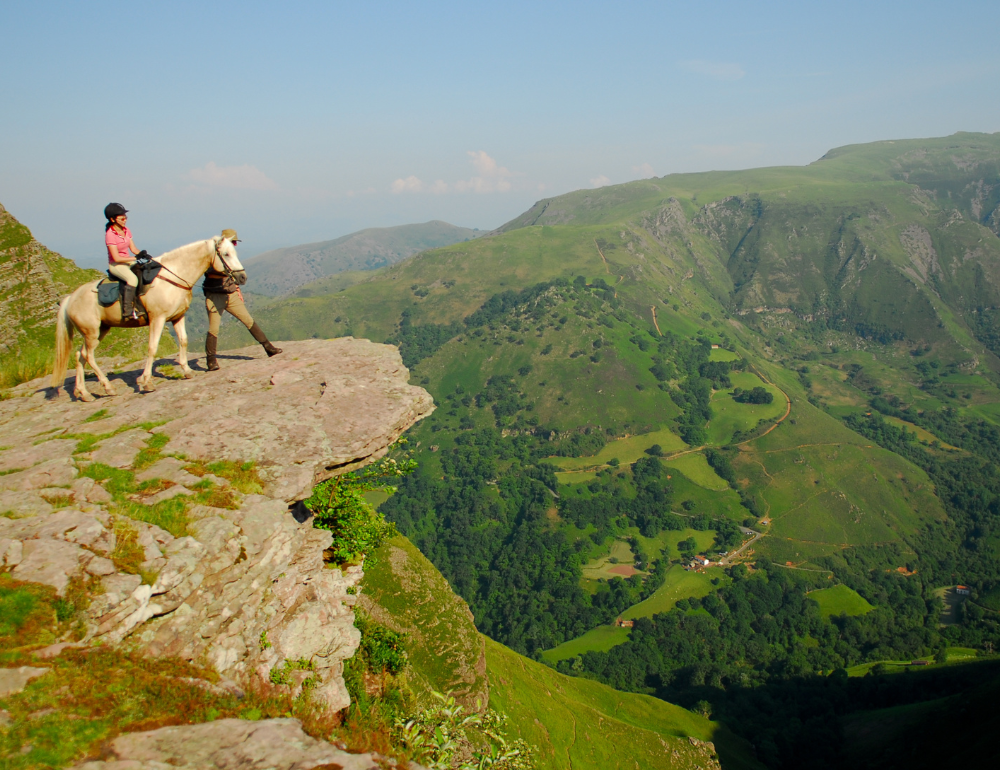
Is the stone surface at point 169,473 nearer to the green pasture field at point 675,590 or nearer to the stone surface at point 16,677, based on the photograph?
the stone surface at point 16,677

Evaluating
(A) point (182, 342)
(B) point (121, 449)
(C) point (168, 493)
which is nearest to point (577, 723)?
(A) point (182, 342)

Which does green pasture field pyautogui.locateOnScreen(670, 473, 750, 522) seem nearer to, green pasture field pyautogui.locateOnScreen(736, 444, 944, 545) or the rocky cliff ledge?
green pasture field pyautogui.locateOnScreen(736, 444, 944, 545)

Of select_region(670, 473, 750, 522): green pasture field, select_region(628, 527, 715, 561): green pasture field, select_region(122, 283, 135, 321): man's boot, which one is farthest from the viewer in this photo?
select_region(670, 473, 750, 522): green pasture field

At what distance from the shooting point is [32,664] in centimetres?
786

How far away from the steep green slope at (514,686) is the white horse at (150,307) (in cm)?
1421

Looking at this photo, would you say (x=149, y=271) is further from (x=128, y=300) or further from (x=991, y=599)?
(x=991, y=599)

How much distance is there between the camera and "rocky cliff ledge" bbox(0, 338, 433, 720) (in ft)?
32.3

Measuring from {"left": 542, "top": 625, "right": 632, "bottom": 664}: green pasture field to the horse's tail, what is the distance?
14549 centimetres

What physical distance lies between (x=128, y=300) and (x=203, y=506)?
850 centimetres

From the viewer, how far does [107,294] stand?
16016mm

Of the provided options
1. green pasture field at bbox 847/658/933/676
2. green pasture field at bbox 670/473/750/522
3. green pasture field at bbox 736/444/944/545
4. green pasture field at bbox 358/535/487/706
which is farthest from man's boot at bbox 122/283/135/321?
green pasture field at bbox 670/473/750/522

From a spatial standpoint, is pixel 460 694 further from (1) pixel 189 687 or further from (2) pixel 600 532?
(2) pixel 600 532

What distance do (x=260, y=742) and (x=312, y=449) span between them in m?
7.56

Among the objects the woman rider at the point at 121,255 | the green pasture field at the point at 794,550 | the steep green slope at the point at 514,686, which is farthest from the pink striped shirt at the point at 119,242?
the green pasture field at the point at 794,550
